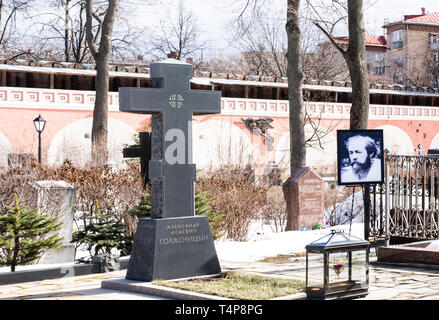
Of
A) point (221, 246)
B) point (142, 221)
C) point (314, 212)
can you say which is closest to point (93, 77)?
point (314, 212)

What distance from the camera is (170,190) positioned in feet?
30.5

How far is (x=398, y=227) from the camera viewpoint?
1291 cm

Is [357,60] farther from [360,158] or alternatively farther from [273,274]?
[273,274]

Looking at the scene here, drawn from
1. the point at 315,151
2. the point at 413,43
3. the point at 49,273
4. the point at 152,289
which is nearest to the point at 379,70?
the point at 413,43

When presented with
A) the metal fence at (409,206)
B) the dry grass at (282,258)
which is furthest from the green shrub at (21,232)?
the metal fence at (409,206)

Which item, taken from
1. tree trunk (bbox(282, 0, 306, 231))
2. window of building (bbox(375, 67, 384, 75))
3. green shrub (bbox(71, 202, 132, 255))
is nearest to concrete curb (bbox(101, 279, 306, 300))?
green shrub (bbox(71, 202, 132, 255))

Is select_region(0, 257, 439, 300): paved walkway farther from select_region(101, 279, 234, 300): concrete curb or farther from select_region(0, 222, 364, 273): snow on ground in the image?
select_region(0, 222, 364, 273): snow on ground

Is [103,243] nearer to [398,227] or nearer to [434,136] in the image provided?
[398,227]

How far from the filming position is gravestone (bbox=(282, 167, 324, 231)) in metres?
17.9

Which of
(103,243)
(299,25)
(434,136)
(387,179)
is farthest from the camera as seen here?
(434,136)

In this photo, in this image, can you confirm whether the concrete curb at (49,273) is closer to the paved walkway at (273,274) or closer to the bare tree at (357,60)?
the paved walkway at (273,274)

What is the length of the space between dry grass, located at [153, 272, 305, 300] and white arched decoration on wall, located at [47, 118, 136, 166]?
1707cm
